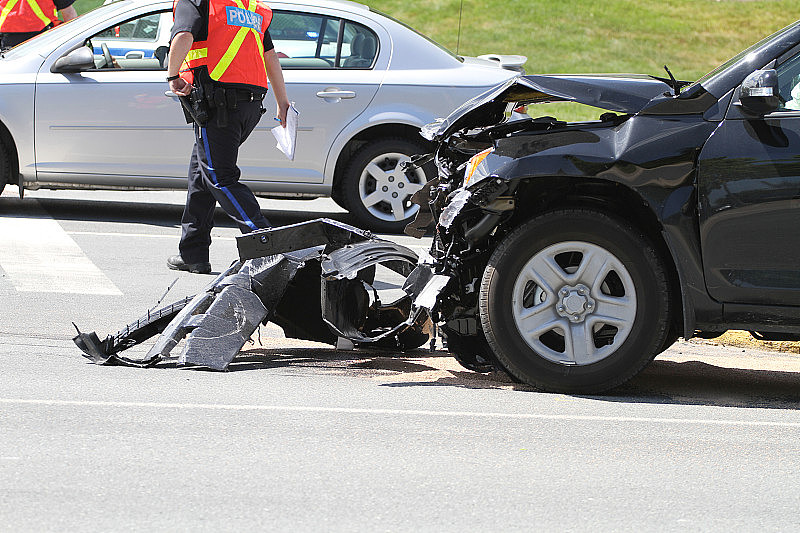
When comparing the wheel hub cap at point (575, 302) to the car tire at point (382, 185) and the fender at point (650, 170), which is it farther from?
the car tire at point (382, 185)

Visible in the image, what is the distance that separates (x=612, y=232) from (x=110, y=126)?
5.77 meters

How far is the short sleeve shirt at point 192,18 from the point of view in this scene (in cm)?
740

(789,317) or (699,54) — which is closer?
(789,317)

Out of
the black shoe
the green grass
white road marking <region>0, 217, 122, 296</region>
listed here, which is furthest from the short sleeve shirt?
the green grass

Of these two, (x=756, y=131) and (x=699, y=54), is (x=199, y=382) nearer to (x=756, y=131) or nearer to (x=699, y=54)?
(x=756, y=131)

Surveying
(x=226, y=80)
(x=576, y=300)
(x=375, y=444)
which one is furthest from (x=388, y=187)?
(x=375, y=444)

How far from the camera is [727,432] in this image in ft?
15.9

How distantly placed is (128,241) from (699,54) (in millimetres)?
23017

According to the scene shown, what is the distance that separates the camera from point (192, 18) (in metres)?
7.41

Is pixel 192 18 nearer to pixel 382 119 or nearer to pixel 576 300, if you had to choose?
pixel 382 119

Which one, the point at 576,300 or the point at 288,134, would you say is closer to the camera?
the point at 576,300

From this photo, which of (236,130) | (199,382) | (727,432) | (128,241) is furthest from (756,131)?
(128,241)

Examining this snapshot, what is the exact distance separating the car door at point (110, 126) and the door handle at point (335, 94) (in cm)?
112

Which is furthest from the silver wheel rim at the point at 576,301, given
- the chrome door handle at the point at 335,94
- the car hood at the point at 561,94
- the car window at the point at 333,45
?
the car window at the point at 333,45
